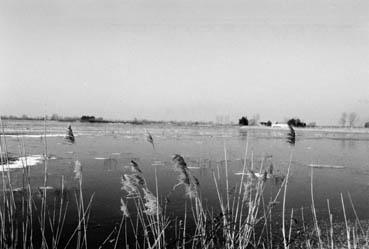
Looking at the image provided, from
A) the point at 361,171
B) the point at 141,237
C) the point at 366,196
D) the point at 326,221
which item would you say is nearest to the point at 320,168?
the point at 361,171

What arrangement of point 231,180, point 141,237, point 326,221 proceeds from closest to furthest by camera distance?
point 141,237
point 326,221
point 231,180

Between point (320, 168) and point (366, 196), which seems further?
point (320, 168)

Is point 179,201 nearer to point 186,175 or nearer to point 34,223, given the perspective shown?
point 34,223

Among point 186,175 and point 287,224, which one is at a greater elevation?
point 186,175

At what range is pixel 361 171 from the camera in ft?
50.4

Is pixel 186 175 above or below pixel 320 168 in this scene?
above

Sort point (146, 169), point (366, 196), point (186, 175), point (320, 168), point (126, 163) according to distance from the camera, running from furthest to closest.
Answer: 1. point (320, 168)
2. point (126, 163)
3. point (146, 169)
4. point (366, 196)
5. point (186, 175)

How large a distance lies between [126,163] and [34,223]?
8.06 metres

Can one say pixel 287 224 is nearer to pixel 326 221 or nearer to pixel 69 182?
pixel 326 221

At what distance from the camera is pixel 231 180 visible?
36.1 feet

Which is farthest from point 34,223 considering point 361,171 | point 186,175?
point 361,171

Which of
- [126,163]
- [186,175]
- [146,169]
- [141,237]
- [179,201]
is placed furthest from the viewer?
[126,163]

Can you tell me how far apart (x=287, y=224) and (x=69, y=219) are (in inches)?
163

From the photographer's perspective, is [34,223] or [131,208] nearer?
[34,223]
